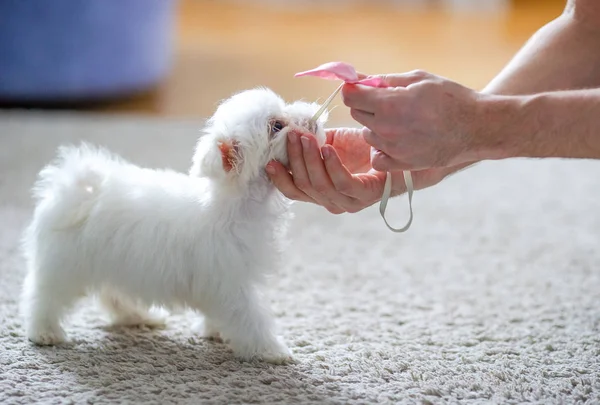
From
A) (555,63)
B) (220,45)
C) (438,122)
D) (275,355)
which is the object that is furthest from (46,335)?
(220,45)

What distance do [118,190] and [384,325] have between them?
56cm

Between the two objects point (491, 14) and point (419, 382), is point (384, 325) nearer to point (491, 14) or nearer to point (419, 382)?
point (419, 382)

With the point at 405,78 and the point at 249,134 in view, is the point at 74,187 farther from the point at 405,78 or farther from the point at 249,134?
the point at 405,78

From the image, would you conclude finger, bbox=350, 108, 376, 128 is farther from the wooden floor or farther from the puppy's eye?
the wooden floor

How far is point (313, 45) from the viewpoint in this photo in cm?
450

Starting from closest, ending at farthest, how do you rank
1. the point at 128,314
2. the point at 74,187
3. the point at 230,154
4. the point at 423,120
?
the point at 423,120 → the point at 230,154 → the point at 74,187 → the point at 128,314

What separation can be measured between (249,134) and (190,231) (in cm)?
19

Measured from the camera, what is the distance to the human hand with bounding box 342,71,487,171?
1.22 m

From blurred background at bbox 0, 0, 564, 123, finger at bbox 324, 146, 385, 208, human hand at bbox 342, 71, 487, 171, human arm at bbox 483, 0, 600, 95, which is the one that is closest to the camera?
human hand at bbox 342, 71, 487, 171

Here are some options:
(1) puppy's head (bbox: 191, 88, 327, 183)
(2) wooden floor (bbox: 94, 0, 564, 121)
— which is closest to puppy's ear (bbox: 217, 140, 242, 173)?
(1) puppy's head (bbox: 191, 88, 327, 183)

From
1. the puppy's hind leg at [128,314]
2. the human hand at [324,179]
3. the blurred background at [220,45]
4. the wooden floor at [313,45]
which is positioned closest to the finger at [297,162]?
the human hand at [324,179]

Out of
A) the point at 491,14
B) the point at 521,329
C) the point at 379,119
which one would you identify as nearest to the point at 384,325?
the point at 521,329

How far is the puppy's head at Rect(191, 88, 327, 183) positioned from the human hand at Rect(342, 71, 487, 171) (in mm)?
131

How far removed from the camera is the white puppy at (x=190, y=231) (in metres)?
1.36
